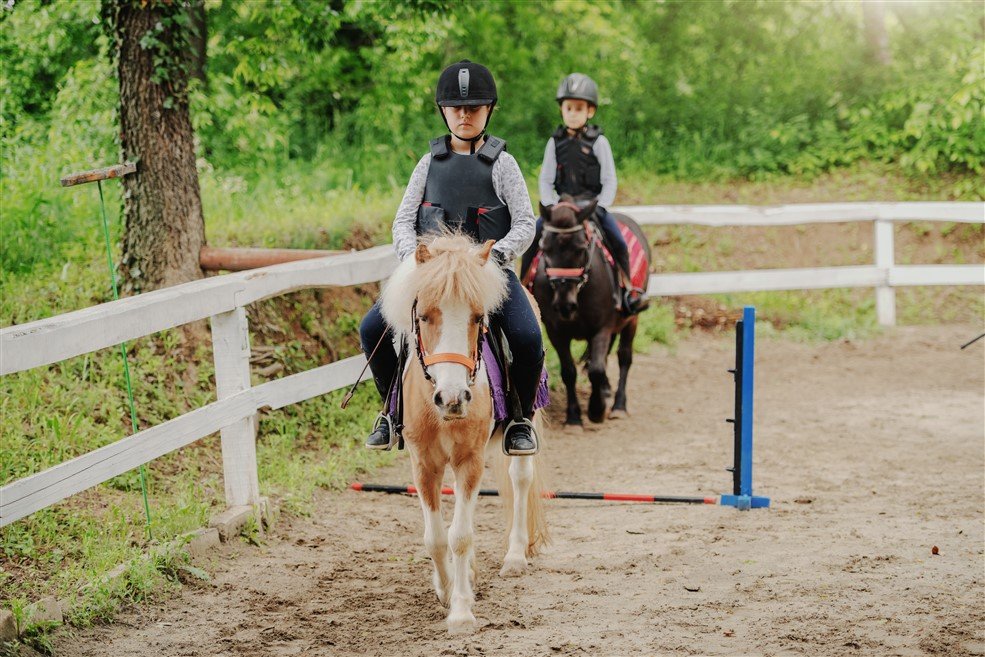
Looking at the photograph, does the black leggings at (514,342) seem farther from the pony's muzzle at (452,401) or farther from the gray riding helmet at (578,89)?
the gray riding helmet at (578,89)

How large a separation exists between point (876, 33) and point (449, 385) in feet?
52.2

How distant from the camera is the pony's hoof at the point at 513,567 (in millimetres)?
5383

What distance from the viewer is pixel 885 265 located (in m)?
12.7

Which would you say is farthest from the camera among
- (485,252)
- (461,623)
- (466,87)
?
(466,87)

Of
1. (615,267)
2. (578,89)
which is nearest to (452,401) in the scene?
(615,267)

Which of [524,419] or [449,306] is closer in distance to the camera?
[449,306]

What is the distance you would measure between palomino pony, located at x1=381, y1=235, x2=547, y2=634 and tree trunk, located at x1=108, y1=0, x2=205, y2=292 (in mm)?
3218

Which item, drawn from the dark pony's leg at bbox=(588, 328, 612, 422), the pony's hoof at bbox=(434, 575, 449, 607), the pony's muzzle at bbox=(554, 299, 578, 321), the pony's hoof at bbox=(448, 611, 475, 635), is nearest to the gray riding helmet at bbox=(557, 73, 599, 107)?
the pony's muzzle at bbox=(554, 299, 578, 321)

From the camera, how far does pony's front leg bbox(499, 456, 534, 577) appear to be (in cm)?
541

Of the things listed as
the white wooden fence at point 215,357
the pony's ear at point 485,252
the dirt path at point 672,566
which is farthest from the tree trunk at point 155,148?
the pony's ear at point 485,252

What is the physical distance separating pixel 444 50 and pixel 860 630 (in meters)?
13.9

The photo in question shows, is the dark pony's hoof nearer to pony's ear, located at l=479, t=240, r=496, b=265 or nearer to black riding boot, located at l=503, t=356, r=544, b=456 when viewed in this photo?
black riding boot, located at l=503, t=356, r=544, b=456

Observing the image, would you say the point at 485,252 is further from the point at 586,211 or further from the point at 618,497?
the point at 586,211

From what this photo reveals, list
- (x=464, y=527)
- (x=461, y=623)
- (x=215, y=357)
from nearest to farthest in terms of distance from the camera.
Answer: (x=461, y=623) < (x=464, y=527) < (x=215, y=357)
